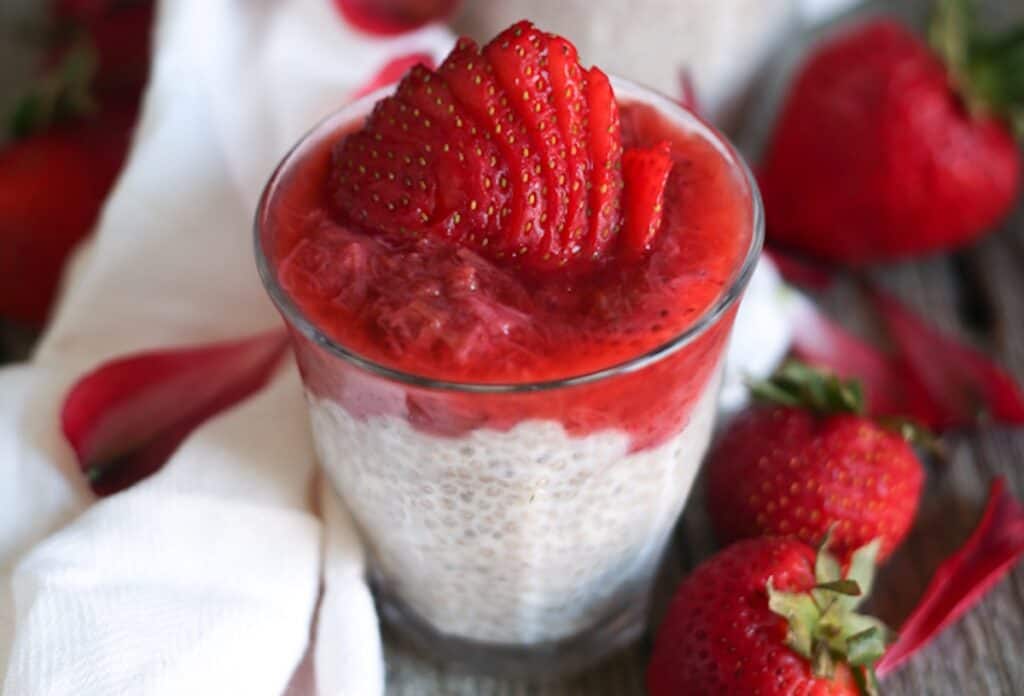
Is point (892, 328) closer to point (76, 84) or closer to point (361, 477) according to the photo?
point (361, 477)

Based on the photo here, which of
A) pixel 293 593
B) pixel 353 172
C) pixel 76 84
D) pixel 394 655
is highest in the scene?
pixel 353 172

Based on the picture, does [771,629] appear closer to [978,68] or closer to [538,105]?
→ [538,105]

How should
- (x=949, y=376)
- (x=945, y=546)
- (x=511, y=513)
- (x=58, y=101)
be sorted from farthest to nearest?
(x=58, y=101), (x=949, y=376), (x=945, y=546), (x=511, y=513)

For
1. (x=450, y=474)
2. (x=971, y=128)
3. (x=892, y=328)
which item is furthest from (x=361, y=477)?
(x=971, y=128)

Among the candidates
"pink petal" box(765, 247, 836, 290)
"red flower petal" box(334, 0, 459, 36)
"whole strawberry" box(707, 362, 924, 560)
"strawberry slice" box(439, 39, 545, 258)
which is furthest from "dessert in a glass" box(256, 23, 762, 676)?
"pink petal" box(765, 247, 836, 290)

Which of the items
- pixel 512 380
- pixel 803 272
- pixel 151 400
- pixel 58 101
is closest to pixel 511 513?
pixel 512 380

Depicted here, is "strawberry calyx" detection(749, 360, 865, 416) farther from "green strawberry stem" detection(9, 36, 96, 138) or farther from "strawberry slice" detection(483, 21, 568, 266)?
"green strawberry stem" detection(9, 36, 96, 138)

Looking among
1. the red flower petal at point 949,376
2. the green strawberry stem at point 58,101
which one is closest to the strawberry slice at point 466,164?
the red flower petal at point 949,376
